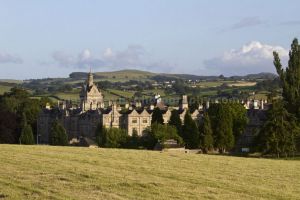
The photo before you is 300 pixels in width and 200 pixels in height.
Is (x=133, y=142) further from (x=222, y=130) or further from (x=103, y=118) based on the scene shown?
(x=103, y=118)

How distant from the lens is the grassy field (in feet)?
71.9

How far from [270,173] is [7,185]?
1595cm

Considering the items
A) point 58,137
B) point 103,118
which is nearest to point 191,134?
point 58,137

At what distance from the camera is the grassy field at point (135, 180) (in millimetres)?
21906

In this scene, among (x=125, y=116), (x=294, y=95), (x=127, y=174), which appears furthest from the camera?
(x=125, y=116)

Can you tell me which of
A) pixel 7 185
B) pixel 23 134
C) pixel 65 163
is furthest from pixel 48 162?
pixel 23 134

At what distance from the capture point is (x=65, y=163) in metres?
31.8

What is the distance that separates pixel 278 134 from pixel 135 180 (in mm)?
43796

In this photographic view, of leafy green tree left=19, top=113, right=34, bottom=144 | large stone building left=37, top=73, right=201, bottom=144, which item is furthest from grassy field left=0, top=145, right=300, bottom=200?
large stone building left=37, top=73, right=201, bottom=144

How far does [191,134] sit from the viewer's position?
79562 millimetres

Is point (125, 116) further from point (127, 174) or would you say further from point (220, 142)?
point (127, 174)

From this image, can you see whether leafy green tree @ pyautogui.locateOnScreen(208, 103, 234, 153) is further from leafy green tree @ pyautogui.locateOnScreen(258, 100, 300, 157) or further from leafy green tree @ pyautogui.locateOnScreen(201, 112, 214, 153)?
leafy green tree @ pyautogui.locateOnScreen(258, 100, 300, 157)

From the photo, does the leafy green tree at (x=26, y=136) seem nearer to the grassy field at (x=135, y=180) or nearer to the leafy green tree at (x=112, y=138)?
the leafy green tree at (x=112, y=138)

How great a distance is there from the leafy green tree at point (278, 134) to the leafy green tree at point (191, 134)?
40.5 feet
